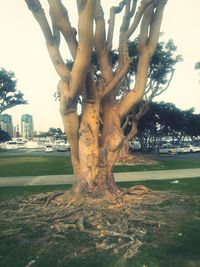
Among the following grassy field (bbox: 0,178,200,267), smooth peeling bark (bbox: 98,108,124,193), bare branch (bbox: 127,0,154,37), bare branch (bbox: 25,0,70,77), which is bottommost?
grassy field (bbox: 0,178,200,267)

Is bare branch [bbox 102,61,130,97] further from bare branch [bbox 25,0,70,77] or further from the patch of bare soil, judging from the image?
the patch of bare soil

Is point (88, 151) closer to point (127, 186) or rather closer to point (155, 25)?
point (127, 186)

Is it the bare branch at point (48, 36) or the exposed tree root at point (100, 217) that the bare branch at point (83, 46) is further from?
the exposed tree root at point (100, 217)

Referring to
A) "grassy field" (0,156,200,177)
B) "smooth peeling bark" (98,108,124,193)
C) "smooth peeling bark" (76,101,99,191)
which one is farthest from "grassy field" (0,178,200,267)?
"grassy field" (0,156,200,177)

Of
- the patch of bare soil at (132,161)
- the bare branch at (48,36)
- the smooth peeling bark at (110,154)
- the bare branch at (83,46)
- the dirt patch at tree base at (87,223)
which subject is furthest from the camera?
the patch of bare soil at (132,161)

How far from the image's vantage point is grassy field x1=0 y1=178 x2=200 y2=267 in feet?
16.7

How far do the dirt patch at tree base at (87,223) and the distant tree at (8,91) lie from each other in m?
35.1

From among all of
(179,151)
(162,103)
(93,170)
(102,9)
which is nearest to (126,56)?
(102,9)

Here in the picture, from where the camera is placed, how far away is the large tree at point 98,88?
8.46 metres

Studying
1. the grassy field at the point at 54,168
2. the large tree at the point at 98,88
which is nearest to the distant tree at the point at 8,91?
the grassy field at the point at 54,168

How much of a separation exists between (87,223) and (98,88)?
401 centimetres

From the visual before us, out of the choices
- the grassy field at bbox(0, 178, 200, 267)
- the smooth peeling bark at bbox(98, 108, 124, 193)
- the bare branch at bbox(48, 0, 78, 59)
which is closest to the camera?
the grassy field at bbox(0, 178, 200, 267)

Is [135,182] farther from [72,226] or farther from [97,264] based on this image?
[97,264]

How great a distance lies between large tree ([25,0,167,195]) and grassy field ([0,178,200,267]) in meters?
1.96
